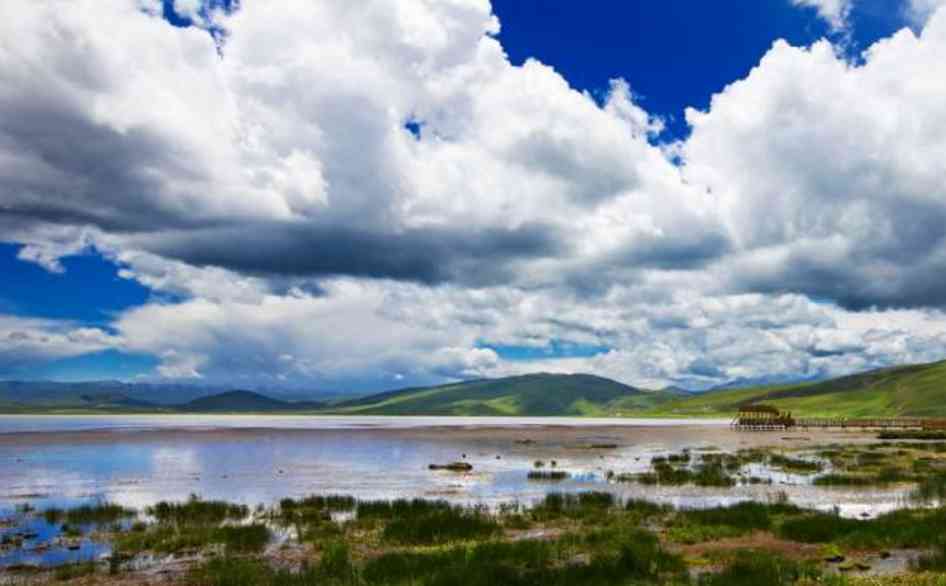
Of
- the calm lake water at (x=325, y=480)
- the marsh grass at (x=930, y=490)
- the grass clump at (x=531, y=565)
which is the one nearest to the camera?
the grass clump at (x=531, y=565)

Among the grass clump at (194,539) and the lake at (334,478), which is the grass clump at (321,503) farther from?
the grass clump at (194,539)

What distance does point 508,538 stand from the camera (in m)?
29.7

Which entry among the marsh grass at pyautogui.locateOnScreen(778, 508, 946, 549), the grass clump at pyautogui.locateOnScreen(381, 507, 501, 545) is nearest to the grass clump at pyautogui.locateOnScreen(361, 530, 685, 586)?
the grass clump at pyautogui.locateOnScreen(381, 507, 501, 545)

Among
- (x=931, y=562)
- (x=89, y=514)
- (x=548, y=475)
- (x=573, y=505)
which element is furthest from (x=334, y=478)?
(x=931, y=562)

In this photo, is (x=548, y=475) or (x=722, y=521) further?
(x=548, y=475)

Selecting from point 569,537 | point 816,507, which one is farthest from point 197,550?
point 816,507

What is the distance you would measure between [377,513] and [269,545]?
338 inches

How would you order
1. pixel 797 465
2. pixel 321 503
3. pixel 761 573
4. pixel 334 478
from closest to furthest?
pixel 761 573, pixel 321 503, pixel 334 478, pixel 797 465

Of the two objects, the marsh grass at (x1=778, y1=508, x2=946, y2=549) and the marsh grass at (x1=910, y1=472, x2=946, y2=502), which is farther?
the marsh grass at (x1=910, y1=472, x2=946, y2=502)

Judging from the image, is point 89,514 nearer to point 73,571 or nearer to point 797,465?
point 73,571

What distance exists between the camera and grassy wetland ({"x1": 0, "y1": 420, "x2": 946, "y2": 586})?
22078 millimetres

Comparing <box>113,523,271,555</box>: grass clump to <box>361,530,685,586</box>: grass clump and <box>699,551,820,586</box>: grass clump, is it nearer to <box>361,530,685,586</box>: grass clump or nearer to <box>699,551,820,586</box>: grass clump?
<box>361,530,685,586</box>: grass clump

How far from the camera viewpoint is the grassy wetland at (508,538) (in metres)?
22.1

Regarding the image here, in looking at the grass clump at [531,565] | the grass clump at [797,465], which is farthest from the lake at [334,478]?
the grass clump at [531,565]
